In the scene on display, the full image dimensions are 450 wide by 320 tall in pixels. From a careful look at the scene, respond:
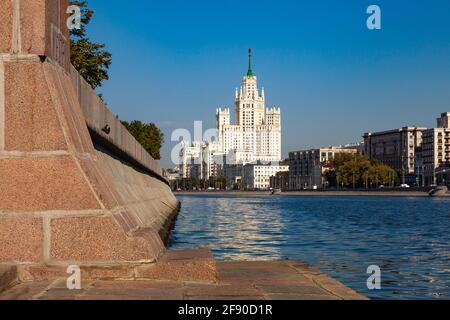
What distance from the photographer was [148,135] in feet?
305

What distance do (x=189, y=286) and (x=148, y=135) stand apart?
86.4m

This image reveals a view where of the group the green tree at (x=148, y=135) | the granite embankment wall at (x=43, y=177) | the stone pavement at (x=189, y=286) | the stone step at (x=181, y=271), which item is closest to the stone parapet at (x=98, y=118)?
the granite embankment wall at (x=43, y=177)

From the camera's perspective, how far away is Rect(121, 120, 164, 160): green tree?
8756cm

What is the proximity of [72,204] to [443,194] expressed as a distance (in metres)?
166

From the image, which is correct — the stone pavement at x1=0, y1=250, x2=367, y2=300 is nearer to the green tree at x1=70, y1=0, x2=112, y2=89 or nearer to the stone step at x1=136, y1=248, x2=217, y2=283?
the stone step at x1=136, y1=248, x2=217, y2=283

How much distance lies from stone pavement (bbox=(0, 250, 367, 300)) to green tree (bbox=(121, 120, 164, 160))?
78.2 metres

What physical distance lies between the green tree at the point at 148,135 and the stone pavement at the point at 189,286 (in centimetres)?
7818

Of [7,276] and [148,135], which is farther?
[148,135]

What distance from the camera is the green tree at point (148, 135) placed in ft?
287

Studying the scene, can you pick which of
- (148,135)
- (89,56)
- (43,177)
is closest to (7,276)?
(43,177)

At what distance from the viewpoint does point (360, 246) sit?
22.9 metres

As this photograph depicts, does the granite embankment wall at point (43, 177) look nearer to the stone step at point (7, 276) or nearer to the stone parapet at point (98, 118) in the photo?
the stone step at point (7, 276)

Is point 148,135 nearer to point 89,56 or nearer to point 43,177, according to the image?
point 89,56
